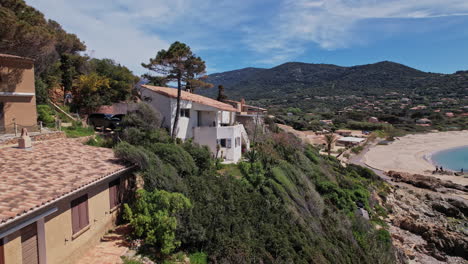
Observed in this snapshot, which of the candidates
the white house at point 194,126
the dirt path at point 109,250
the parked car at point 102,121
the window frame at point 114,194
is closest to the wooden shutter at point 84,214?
the dirt path at point 109,250

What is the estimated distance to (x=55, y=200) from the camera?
24.5ft

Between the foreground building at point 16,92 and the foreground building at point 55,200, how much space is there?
7.58 meters

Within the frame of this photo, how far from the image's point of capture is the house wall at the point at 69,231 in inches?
267

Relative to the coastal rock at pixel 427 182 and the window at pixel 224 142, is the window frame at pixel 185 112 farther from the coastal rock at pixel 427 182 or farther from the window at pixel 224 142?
the coastal rock at pixel 427 182

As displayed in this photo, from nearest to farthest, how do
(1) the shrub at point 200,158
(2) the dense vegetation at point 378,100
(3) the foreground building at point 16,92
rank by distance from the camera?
1. (1) the shrub at point 200,158
2. (3) the foreground building at point 16,92
3. (2) the dense vegetation at point 378,100

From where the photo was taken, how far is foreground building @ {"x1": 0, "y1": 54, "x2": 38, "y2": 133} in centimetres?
1747

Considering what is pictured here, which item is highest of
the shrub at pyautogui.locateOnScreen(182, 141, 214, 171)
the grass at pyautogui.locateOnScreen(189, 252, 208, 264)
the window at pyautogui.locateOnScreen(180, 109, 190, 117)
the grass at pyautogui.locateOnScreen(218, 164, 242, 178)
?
the window at pyautogui.locateOnScreen(180, 109, 190, 117)

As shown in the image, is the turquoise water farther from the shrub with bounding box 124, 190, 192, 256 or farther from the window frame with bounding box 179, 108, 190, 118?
the shrub with bounding box 124, 190, 192, 256

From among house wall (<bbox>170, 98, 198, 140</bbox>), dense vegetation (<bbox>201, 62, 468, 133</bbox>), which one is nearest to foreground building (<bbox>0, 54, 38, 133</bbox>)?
house wall (<bbox>170, 98, 198, 140</bbox>)

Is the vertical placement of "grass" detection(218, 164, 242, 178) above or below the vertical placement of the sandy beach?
above

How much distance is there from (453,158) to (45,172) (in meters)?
75.2

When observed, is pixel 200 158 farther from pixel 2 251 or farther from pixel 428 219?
pixel 428 219

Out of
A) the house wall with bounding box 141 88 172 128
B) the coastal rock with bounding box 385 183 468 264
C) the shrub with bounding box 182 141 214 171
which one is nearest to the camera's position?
the shrub with bounding box 182 141 214 171

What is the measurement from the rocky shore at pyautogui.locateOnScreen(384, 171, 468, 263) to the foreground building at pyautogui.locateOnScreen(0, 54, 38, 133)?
2826cm
